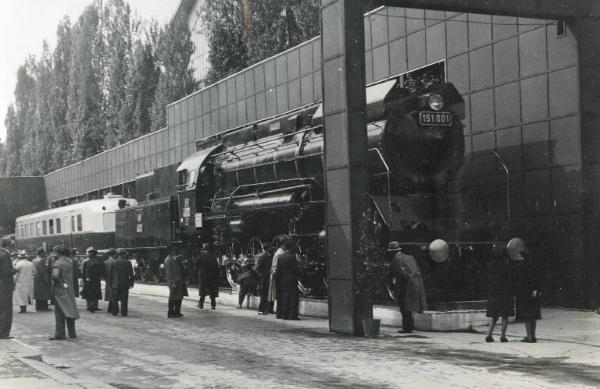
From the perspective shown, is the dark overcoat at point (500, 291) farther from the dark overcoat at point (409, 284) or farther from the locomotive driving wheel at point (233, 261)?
the locomotive driving wheel at point (233, 261)

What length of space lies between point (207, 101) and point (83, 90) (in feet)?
34.2

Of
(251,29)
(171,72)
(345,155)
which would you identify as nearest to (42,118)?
(171,72)

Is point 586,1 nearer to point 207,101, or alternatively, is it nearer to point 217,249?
point 217,249

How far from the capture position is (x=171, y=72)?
52344 mm

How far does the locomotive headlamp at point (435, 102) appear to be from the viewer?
15011mm

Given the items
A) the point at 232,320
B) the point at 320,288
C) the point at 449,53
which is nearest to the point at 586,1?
the point at 449,53

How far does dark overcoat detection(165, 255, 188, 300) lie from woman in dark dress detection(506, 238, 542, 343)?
792 centimetres

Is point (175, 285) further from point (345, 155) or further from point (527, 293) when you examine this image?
point (527, 293)

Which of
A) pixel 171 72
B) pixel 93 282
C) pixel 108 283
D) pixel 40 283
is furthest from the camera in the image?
pixel 171 72

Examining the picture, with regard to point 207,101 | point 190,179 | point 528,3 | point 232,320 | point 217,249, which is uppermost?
point 207,101

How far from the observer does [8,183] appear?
183 ft

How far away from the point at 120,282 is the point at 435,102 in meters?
8.41

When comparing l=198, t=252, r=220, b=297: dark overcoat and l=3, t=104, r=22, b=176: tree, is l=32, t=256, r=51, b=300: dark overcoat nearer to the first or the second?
l=198, t=252, r=220, b=297: dark overcoat

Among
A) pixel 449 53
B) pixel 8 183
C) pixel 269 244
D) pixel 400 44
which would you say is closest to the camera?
pixel 269 244
